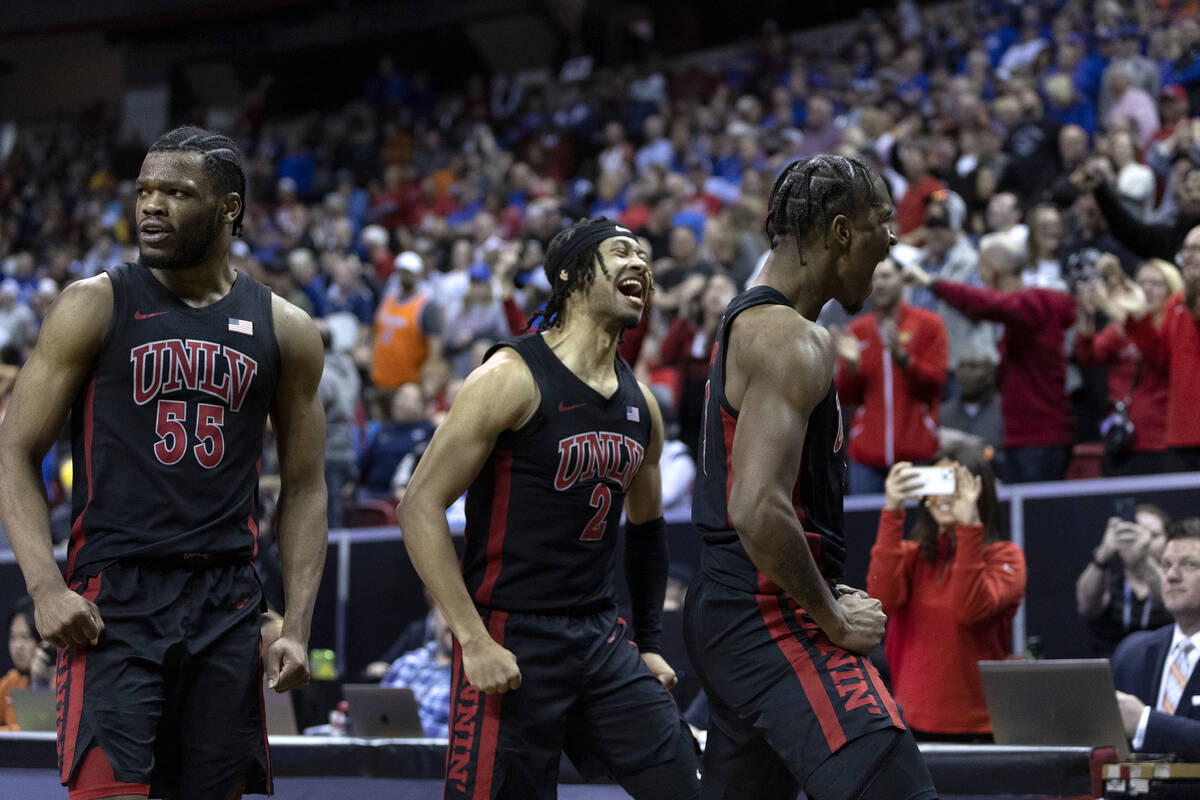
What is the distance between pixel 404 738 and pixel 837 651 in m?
3.57

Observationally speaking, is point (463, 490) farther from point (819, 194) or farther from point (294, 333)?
point (819, 194)

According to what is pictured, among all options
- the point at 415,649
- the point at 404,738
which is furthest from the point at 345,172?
the point at 404,738

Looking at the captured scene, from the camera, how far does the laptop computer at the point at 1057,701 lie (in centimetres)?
512

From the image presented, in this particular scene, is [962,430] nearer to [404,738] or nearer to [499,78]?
[404,738]

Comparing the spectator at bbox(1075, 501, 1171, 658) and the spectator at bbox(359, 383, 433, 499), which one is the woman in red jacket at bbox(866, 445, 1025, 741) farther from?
the spectator at bbox(359, 383, 433, 499)

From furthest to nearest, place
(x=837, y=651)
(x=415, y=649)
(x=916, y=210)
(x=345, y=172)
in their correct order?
(x=345, y=172) < (x=916, y=210) < (x=415, y=649) < (x=837, y=651)

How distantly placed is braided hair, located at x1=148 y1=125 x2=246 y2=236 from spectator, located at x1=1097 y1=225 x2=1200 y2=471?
4545 millimetres

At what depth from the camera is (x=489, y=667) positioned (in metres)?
3.57

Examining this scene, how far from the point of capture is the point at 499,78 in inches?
851

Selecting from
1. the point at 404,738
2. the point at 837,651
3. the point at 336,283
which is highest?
the point at 336,283

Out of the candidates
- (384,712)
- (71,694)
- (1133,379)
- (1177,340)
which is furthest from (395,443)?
(71,694)

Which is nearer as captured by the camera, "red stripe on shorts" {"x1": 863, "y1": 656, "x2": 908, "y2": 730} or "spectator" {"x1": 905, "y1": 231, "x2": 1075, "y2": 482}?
"red stripe on shorts" {"x1": 863, "y1": 656, "x2": 908, "y2": 730}

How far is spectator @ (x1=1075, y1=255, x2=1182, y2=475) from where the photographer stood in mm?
7387

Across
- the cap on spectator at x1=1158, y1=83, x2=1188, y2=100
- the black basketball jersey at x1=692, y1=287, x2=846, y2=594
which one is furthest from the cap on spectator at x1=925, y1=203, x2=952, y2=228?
the black basketball jersey at x1=692, y1=287, x2=846, y2=594
